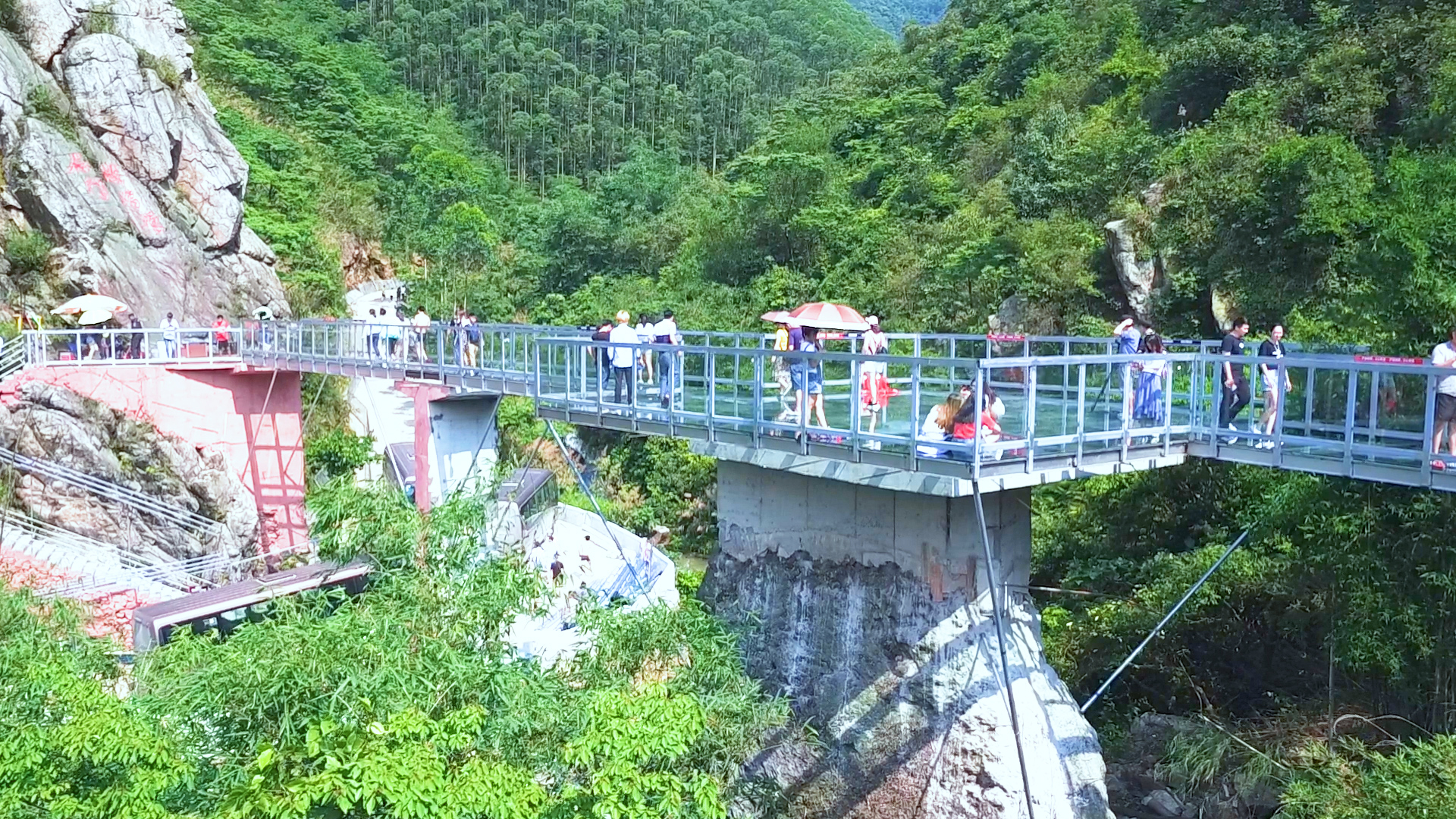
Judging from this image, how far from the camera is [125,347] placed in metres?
22.5

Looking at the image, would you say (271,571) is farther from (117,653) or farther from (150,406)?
(117,653)

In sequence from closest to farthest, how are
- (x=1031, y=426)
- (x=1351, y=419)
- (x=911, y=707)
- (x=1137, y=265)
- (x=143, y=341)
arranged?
(x=1351, y=419), (x=1031, y=426), (x=911, y=707), (x=143, y=341), (x=1137, y=265)

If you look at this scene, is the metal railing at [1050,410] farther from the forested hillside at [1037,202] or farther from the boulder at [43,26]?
the boulder at [43,26]

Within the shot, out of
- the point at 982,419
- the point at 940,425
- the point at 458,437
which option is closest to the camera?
the point at 982,419

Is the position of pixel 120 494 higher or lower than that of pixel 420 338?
lower

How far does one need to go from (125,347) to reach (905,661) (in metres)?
18.1

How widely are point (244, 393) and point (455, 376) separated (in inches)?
316

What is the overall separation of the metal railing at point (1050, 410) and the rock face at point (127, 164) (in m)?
17.7

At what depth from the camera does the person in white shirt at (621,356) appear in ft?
44.8

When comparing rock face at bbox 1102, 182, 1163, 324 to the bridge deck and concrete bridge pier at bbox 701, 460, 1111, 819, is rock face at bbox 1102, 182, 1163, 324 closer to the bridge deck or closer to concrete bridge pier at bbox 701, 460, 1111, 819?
the bridge deck

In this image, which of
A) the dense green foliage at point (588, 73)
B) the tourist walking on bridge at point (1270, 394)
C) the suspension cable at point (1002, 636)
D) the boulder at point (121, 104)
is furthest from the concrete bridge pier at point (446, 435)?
the dense green foliage at point (588, 73)

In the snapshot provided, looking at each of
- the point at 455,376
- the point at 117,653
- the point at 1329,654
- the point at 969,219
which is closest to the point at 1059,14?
the point at 969,219

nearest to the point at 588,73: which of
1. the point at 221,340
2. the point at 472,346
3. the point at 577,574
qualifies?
the point at 221,340

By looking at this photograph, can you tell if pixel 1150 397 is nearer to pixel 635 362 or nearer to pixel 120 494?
pixel 635 362
